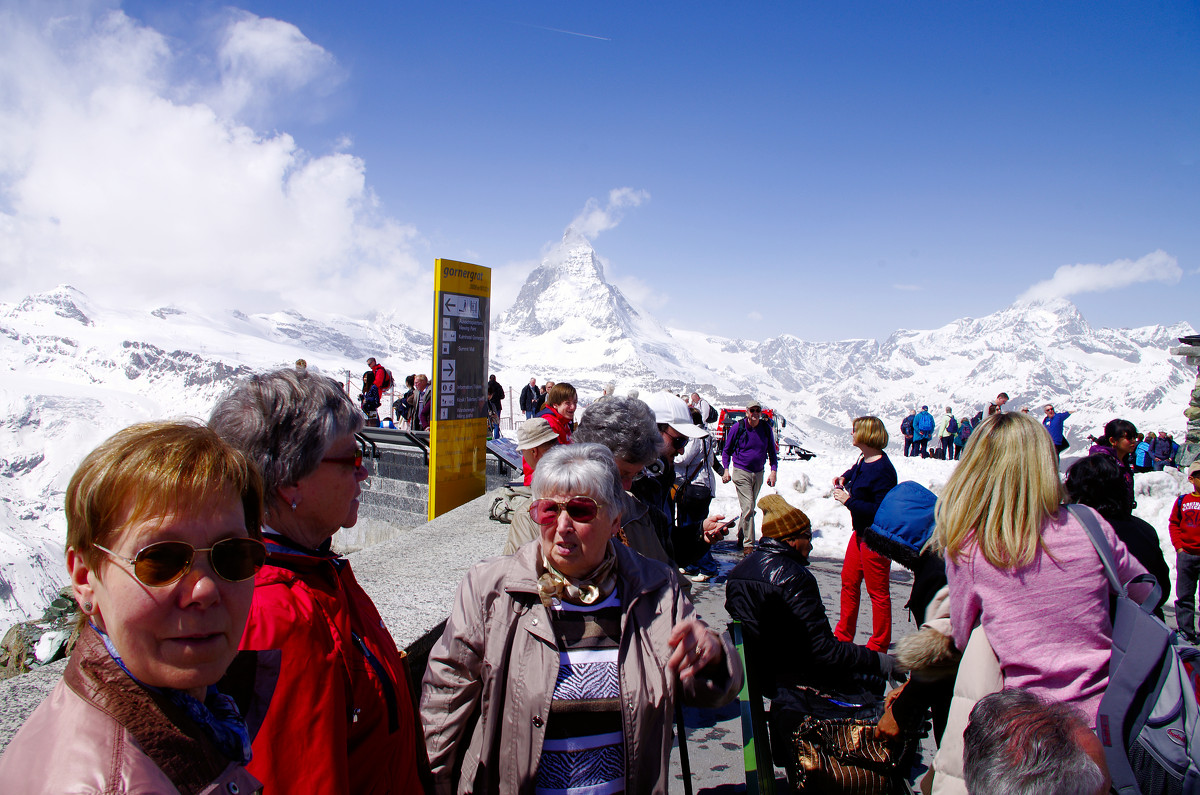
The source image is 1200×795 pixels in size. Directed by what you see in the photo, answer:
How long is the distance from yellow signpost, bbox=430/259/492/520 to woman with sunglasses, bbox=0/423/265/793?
6.20 meters

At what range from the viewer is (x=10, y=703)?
178 centimetres

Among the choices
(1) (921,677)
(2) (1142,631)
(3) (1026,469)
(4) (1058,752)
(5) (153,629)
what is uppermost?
(3) (1026,469)

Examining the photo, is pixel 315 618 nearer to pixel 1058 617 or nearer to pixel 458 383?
pixel 1058 617

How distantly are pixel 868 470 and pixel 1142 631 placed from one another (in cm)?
324

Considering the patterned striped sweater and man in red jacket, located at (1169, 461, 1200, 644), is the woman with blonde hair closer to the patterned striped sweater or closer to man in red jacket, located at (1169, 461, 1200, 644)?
man in red jacket, located at (1169, 461, 1200, 644)

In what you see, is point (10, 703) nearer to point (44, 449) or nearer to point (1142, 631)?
point (1142, 631)

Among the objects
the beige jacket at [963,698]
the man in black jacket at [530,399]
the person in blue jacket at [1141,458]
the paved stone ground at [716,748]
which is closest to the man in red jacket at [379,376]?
the man in black jacket at [530,399]

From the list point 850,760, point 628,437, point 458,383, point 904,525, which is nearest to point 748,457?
point 458,383

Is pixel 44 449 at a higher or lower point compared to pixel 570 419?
lower

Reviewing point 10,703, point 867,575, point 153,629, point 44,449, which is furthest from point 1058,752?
point 44,449

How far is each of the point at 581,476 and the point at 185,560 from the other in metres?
1.25

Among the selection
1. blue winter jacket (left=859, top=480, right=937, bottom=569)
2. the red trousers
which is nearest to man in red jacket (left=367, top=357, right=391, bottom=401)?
the red trousers

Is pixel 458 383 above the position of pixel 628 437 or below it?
above

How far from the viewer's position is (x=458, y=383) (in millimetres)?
7590
